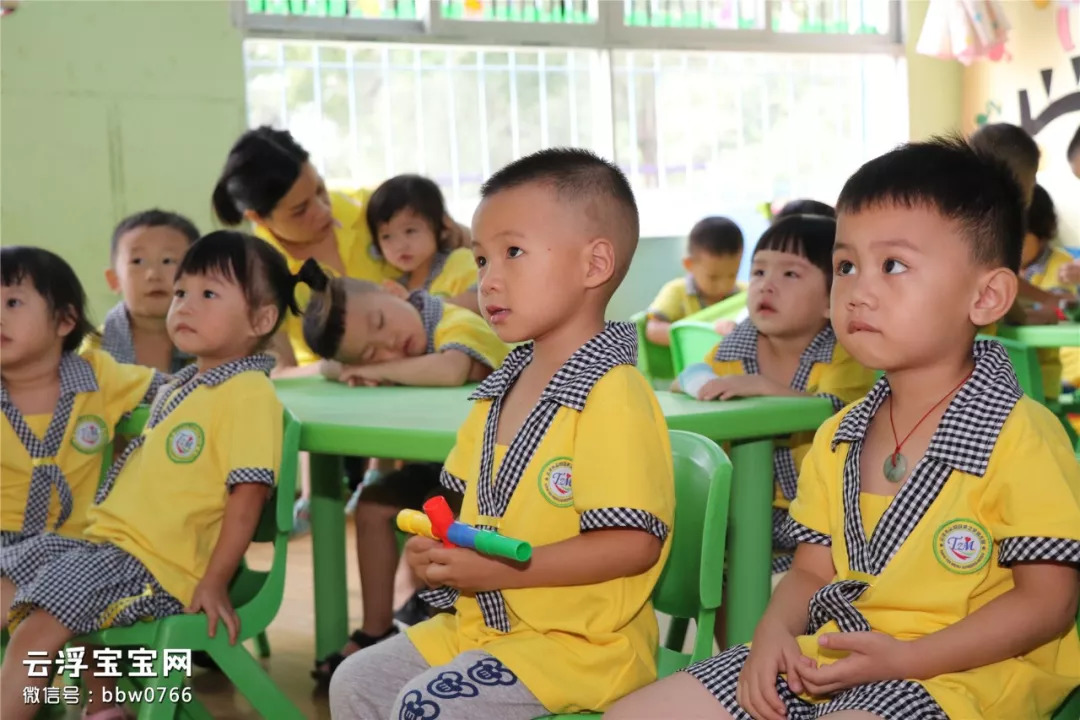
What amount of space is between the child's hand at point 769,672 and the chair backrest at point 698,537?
12 cm

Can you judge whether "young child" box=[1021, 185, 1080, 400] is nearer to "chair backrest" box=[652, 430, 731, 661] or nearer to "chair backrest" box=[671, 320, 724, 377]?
"chair backrest" box=[671, 320, 724, 377]

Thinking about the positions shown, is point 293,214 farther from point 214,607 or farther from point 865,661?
point 865,661

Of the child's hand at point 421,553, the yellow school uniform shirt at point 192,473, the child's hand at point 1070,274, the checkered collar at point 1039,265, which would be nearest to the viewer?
the child's hand at point 421,553

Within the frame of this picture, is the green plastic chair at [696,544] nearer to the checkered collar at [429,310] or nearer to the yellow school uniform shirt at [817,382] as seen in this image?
the yellow school uniform shirt at [817,382]

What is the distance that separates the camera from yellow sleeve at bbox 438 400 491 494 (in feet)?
4.86

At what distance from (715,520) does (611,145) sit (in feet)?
13.9

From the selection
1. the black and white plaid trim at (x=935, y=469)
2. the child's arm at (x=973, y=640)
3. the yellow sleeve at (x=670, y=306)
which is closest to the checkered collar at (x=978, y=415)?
the black and white plaid trim at (x=935, y=469)

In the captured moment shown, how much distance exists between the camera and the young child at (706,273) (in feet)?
14.6

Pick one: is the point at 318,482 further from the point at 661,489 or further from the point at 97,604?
the point at 661,489

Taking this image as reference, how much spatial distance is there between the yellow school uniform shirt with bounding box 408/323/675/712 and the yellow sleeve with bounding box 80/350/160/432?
3.07 ft

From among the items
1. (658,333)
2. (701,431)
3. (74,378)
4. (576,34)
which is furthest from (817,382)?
(576,34)

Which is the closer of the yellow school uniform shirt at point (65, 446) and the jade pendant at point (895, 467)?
the jade pendant at point (895, 467)

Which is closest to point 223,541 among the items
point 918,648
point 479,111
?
point 918,648

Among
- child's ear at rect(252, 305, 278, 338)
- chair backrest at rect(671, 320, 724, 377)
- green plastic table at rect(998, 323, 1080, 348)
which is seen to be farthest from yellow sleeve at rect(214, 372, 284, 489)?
green plastic table at rect(998, 323, 1080, 348)
